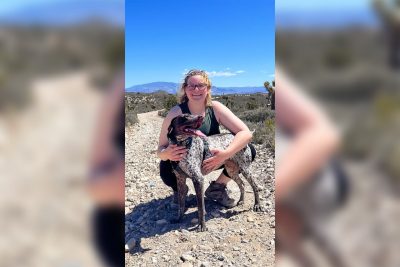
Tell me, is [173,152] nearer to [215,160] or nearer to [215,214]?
[215,160]

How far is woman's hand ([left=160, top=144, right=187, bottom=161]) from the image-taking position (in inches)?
56.3

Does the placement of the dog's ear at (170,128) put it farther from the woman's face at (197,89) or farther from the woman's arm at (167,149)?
the woman's face at (197,89)

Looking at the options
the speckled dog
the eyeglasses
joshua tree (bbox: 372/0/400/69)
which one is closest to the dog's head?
the speckled dog

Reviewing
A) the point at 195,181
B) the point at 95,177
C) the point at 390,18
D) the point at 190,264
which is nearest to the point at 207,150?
Answer: the point at 195,181


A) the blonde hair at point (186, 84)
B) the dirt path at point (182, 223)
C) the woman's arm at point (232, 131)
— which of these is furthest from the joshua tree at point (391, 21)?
the dirt path at point (182, 223)

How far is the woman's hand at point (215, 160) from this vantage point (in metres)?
1.46

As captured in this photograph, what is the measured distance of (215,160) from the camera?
1477 mm

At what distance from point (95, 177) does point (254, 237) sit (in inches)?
33.6

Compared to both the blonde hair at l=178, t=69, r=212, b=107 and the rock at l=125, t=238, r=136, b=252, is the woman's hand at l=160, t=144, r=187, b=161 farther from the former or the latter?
the rock at l=125, t=238, r=136, b=252

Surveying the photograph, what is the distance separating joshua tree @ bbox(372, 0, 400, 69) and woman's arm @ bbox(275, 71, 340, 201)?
25 centimetres

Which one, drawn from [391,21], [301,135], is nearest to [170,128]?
[301,135]

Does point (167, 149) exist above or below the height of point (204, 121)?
below

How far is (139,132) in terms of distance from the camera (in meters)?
1.59

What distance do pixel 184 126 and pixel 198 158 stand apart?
0.64ft
